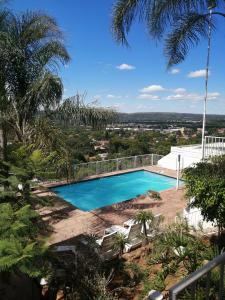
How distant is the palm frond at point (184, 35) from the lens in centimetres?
811

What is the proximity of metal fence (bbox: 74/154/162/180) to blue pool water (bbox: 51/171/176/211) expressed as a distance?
0.55 metres

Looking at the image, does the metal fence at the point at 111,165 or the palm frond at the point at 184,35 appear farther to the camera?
the metal fence at the point at 111,165

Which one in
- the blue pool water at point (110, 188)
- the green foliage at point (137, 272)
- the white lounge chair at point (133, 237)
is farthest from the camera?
the blue pool water at point (110, 188)

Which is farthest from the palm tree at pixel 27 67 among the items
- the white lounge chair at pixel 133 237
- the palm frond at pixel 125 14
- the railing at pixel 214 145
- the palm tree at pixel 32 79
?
the railing at pixel 214 145

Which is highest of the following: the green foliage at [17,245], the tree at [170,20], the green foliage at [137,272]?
the tree at [170,20]

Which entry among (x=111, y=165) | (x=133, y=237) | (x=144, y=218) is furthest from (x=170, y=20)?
(x=111, y=165)

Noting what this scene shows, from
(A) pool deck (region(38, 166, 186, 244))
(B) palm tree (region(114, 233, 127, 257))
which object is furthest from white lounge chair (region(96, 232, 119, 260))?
(A) pool deck (region(38, 166, 186, 244))

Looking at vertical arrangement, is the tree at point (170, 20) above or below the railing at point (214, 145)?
above

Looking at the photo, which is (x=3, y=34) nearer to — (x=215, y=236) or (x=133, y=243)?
(x=133, y=243)

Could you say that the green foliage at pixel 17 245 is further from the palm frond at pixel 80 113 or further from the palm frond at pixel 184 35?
the palm frond at pixel 184 35

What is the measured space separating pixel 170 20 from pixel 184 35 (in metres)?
0.83

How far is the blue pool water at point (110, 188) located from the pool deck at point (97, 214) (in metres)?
2.02

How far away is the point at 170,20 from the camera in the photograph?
7586mm

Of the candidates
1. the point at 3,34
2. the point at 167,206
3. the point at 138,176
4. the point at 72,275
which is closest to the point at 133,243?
the point at 72,275
